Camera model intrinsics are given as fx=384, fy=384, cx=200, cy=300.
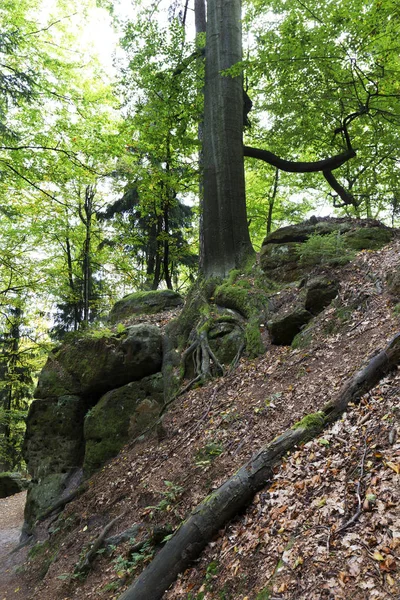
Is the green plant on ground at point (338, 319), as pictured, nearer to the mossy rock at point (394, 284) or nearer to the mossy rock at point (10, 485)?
the mossy rock at point (394, 284)

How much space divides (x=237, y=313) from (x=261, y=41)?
5441 mm

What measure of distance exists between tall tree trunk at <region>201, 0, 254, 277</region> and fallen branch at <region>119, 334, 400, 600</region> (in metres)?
→ 4.83

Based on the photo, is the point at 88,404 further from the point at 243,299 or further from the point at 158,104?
the point at 158,104

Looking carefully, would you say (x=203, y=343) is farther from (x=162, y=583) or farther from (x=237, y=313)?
(x=162, y=583)

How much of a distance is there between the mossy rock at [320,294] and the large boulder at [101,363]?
347 cm

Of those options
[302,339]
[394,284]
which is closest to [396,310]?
Result: [394,284]

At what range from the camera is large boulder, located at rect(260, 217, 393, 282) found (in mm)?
7660

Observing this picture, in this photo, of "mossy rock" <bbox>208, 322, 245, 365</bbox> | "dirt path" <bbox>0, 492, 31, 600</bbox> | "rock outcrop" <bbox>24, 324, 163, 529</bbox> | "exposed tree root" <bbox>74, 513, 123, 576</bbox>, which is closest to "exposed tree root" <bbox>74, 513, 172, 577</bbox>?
"exposed tree root" <bbox>74, 513, 123, 576</bbox>

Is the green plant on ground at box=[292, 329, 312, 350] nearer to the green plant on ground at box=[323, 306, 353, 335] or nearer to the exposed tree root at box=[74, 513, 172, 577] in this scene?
the green plant on ground at box=[323, 306, 353, 335]

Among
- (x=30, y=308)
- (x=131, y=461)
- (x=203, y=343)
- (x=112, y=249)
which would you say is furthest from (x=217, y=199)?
(x=30, y=308)

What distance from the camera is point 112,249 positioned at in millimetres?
17672

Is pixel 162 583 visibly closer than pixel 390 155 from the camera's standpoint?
Yes

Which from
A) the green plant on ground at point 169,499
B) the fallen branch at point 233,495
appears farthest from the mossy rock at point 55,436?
the fallen branch at point 233,495

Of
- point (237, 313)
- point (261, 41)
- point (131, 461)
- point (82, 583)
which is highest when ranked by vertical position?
point (261, 41)
